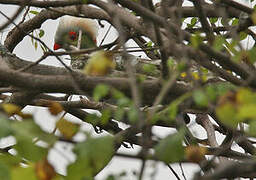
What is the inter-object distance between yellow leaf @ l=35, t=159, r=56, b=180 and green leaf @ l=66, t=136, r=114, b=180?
0.04 metres

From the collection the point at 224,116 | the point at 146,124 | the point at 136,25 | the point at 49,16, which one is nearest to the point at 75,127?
the point at 146,124

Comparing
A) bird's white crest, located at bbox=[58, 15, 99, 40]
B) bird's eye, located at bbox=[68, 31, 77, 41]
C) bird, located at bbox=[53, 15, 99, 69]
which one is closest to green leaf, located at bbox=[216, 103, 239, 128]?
bird, located at bbox=[53, 15, 99, 69]

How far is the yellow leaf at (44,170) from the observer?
134cm

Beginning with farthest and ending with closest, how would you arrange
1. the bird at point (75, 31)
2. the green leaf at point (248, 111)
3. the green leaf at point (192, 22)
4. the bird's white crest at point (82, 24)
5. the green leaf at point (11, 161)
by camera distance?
the bird's white crest at point (82, 24) < the bird at point (75, 31) < the green leaf at point (192, 22) < the green leaf at point (11, 161) < the green leaf at point (248, 111)

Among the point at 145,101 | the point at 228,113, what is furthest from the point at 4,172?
the point at 145,101

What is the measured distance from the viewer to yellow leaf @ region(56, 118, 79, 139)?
4.88ft

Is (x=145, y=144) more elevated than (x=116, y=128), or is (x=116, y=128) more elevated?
(x=145, y=144)

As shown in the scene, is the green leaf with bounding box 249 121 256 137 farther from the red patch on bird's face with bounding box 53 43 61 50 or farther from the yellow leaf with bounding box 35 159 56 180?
the red patch on bird's face with bounding box 53 43 61 50

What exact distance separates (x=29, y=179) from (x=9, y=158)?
199mm

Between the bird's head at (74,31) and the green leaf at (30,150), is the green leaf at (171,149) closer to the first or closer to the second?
the green leaf at (30,150)

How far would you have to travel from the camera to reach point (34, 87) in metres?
1.90

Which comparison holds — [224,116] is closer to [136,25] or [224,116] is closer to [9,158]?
[9,158]

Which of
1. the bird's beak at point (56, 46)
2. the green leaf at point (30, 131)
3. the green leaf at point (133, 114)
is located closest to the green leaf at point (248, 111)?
the green leaf at point (133, 114)

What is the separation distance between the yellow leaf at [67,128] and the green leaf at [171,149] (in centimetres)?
24
